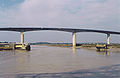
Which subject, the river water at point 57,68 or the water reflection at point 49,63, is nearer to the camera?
the river water at point 57,68

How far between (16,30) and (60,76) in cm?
7617

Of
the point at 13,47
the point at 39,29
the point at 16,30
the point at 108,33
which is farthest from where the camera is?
the point at 108,33

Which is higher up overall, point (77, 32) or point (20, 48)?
point (77, 32)

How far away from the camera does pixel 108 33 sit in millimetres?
98125

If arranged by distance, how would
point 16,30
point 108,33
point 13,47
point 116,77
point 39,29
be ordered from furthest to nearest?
point 108,33 → point 39,29 → point 16,30 → point 13,47 → point 116,77

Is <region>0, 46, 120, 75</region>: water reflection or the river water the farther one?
<region>0, 46, 120, 75</region>: water reflection

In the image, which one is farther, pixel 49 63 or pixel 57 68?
pixel 49 63

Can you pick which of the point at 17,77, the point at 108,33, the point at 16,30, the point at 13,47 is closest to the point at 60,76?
the point at 17,77

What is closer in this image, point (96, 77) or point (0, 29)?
point (96, 77)

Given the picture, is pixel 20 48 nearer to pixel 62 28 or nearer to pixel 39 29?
pixel 39 29

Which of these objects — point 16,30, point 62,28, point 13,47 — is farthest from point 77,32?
point 13,47

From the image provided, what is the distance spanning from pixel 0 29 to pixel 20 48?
3394 cm

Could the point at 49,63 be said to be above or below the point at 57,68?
below

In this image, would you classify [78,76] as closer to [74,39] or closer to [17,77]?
[17,77]
